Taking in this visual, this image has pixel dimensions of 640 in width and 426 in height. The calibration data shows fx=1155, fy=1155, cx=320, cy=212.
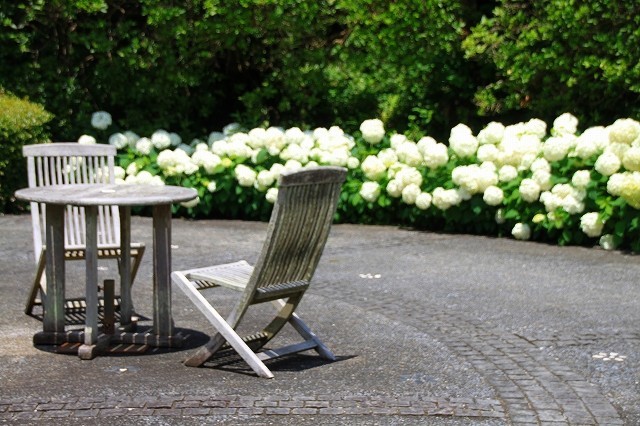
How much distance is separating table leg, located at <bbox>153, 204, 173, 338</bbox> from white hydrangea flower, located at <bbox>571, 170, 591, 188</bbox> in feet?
15.4

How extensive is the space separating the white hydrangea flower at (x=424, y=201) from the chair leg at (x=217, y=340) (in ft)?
16.8

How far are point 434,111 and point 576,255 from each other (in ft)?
17.6

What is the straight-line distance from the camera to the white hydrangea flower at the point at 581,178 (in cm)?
973

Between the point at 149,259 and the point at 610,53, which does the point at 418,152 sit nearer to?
the point at 610,53

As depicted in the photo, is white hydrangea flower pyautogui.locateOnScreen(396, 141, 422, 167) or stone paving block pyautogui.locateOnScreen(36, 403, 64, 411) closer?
stone paving block pyautogui.locateOnScreen(36, 403, 64, 411)

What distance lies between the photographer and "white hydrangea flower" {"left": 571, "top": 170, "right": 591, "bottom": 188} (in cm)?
973

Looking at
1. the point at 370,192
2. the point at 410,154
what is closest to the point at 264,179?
the point at 370,192

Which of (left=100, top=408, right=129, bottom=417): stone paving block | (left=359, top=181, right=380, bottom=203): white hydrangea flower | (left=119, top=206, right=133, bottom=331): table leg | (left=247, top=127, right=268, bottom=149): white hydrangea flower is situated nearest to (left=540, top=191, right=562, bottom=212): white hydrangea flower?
(left=359, top=181, right=380, bottom=203): white hydrangea flower

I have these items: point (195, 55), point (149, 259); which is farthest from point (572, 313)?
point (195, 55)

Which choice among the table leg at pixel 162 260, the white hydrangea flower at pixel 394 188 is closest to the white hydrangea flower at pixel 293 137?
the white hydrangea flower at pixel 394 188

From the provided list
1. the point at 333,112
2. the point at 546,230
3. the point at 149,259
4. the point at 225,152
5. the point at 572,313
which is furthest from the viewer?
the point at 333,112

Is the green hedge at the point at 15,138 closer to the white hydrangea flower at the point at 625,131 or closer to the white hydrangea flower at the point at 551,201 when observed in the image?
the white hydrangea flower at the point at 551,201

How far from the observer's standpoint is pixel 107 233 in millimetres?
7344

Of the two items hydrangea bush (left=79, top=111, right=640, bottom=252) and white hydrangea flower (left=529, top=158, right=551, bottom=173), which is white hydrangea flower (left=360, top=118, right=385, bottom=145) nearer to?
hydrangea bush (left=79, top=111, right=640, bottom=252)
